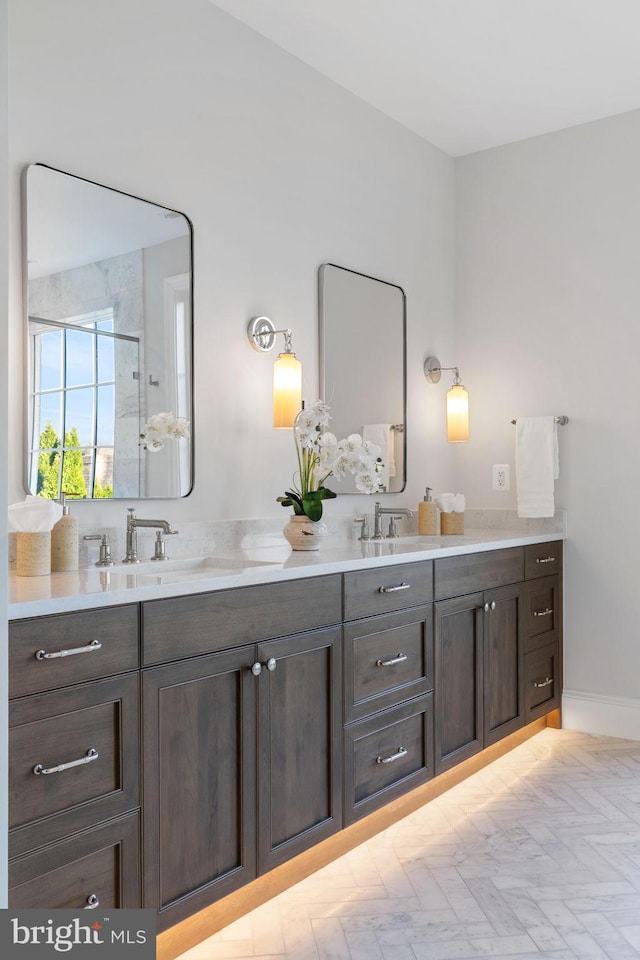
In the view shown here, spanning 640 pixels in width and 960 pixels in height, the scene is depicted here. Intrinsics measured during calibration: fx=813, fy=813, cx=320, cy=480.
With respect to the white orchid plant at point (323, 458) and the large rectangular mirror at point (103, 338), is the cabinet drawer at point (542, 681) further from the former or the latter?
the large rectangular mirror at point (103, 338)

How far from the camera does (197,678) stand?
1.85m

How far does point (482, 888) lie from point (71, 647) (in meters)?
1.39

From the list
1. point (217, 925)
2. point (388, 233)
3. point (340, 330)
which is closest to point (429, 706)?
point (217, 925)

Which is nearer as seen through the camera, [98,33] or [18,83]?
[18,83]

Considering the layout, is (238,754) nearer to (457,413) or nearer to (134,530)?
(134,530)

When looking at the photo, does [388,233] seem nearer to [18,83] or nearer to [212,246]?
[212,246]

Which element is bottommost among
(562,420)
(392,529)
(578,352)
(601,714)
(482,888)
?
(482,888)

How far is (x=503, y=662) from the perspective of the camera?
315cm

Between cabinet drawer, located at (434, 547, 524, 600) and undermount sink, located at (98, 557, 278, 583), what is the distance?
0.69 meters

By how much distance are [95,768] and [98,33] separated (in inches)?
77.9

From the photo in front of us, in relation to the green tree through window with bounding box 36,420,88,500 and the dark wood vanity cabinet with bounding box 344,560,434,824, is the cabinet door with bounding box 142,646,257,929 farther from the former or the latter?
the green tree through window with bounding box 36,420,88,500

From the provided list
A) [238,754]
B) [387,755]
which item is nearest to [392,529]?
[387,755]

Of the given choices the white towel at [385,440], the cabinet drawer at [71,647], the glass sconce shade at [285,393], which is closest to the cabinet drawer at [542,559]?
the white towel at [385,440]

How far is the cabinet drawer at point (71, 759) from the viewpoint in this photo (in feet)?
4.90
